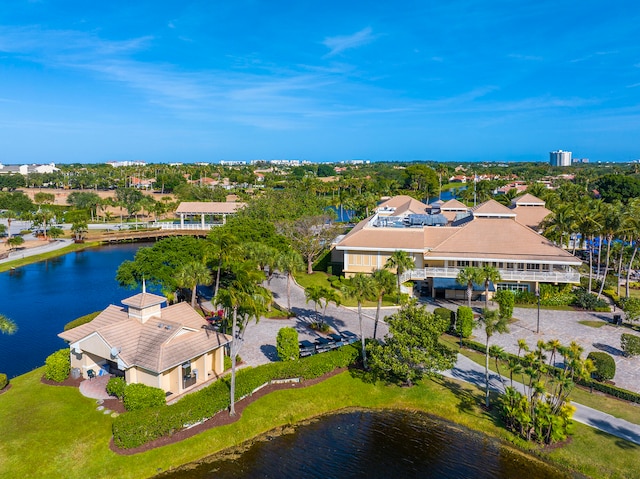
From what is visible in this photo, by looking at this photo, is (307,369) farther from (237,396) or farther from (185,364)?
(185,364)

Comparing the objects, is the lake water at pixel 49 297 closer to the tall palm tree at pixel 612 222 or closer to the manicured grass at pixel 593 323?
the manicured grass at pixel 593 323

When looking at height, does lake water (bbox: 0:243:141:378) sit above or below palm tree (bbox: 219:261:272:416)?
below

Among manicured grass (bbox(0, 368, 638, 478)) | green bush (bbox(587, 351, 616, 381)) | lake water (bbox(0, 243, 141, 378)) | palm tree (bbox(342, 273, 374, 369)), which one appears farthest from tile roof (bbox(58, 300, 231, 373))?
green bush (bbox(587, 351, 616, 381))

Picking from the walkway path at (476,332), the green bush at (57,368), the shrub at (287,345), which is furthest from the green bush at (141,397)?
the shrub at (287,345)

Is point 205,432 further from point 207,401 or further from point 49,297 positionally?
point 49,297

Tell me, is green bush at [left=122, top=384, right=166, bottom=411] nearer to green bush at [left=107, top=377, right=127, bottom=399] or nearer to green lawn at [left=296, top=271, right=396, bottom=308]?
green bush at [left=107, top=377, right=127, bottom=399]

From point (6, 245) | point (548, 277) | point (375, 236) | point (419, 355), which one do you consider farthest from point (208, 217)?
point (419, 355)
